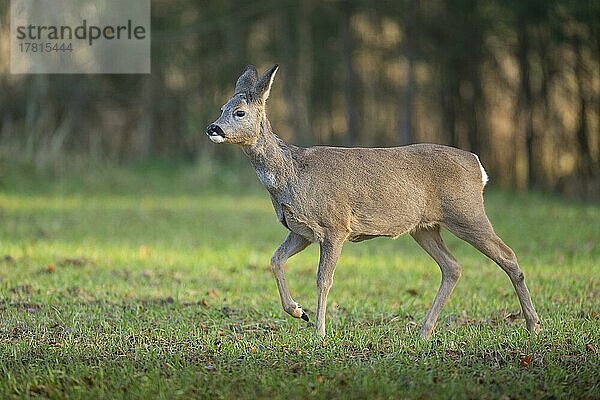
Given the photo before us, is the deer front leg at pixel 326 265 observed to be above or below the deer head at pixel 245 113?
below

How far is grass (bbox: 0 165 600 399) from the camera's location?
6.13 metres

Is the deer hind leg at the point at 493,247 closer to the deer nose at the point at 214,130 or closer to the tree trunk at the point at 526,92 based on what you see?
the deer nose at the point at 214,130

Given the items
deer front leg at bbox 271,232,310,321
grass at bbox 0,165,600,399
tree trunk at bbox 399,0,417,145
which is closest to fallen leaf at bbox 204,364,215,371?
grass at bbox 0,165,600,399

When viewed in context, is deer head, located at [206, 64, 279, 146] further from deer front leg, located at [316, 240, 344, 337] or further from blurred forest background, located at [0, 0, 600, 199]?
blurred forest background, located at [0, 0, 600, 199]

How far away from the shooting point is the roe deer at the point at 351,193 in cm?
768

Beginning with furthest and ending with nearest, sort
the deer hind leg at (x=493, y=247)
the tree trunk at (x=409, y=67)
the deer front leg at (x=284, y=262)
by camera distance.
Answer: the tree trunk at (x=409, y=67) → the deer hind leg at (x=493, y=247) → the deer front leg at (x=284, y=262)

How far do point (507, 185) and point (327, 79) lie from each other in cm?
579

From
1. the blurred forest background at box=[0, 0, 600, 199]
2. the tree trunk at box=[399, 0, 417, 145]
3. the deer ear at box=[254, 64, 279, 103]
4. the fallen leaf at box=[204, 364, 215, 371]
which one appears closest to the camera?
the fallen leaf at box=[204, 364, 215, 371]

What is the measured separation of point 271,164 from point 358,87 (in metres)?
19.1

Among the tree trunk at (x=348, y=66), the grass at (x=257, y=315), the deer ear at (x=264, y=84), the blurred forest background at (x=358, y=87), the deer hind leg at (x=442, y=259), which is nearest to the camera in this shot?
the grass at (x=257, y=315)

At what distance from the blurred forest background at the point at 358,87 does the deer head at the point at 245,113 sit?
40.7 ft

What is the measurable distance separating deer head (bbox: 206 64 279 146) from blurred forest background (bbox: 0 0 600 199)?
12408 mm

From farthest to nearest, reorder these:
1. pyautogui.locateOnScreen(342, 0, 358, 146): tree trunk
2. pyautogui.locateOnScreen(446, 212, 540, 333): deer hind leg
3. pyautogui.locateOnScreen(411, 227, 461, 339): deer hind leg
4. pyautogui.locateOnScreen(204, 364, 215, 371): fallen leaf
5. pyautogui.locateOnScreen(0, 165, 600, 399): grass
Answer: pyautogui.locateOnScreen(342, 0, 358, 146): tree trunk < pyautogui.locateOnScreen(411, 227, 461, 339): deer hind leg < pyautogui.locateOnScreen(446, 212, 540, 333): deer hind leg < pyautogui.locateOnScreen(204, 364, 215, 371): fallen leaf < pyautogui.locateOnScreen(0, 165, 600, 399): grass

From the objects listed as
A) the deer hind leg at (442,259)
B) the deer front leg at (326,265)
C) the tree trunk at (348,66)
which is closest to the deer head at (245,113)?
the deer front leg at (326,265)
